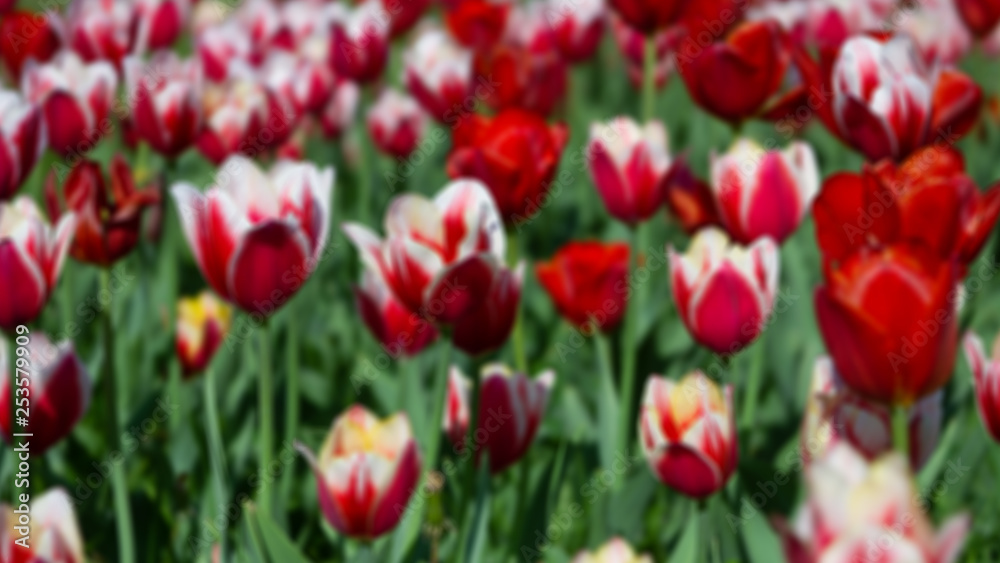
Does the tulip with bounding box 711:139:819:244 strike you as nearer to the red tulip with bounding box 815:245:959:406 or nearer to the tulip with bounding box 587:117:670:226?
the tulip with bounding box 587:117:670:226

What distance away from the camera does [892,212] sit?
116 cm

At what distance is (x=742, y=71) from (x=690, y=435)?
0.76m

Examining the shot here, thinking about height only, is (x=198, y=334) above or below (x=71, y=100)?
below

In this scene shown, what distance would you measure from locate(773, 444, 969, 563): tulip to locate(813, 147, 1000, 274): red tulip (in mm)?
445

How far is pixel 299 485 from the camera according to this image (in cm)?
194

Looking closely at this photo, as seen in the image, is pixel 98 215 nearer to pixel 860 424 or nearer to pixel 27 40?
pixel 860 424

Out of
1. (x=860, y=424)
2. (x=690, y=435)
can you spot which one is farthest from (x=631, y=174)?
Result: (x=860, y=424)

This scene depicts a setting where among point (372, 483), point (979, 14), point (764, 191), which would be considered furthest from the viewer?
point (979, 14)

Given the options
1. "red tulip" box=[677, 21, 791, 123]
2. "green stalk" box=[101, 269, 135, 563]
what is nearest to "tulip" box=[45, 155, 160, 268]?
"green stalk" box=[101, 269, 135, 563]

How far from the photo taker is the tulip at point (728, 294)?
1.44 metres

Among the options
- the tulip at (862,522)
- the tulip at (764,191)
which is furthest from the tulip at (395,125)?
the tulip at (862,522)

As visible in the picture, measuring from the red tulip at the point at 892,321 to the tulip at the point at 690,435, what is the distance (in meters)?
0.28

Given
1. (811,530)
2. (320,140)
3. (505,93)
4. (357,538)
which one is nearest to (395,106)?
(505,93)

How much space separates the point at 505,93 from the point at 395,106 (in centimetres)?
25
